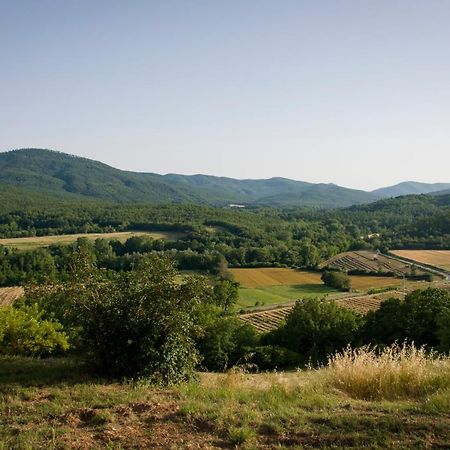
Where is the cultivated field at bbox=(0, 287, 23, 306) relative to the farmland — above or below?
above

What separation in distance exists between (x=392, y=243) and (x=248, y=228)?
43.7 meters

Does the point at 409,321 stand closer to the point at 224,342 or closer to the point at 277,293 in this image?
the point at 224,342

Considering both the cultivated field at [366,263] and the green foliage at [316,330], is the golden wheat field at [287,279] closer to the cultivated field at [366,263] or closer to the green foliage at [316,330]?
the cultivated field at [366,263]

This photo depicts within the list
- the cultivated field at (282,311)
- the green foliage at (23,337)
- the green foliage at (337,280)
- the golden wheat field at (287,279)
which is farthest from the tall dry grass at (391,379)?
the green foliage at (337,280)

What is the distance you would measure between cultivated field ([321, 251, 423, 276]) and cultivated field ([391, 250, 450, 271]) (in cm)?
425

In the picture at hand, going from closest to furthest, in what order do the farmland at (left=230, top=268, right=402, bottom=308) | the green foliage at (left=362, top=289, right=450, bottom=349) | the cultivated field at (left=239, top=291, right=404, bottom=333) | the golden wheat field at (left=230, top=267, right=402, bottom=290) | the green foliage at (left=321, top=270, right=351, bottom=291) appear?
the green foliage at (left=362, top=289, right=450, bottom=349) → the cultivated field at (left=239, top=291, right=404, bottom=333) → the farmland at (left=230, top=268, right=402, bottom=308) → the green foliage at (left=321, top=270, right=351, bottom=291) → the golden wheat field at (left=230, top=267, right=402, bottom=290)

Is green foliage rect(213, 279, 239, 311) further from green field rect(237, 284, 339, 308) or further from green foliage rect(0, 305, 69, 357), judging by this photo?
green foliage rect(0, 305, 69, 357)

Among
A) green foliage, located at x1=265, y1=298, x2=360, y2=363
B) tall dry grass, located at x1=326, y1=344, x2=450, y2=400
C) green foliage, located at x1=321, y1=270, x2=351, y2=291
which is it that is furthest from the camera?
green foliage, located at x1=321, y1=270, x2=351, y2=291

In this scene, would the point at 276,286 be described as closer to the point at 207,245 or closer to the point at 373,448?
the point at 207,245

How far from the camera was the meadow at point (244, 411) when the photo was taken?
19.8ft

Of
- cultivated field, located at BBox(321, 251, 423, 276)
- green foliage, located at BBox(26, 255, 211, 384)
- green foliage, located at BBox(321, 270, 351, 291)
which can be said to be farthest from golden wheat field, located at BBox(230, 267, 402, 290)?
green foliage, located at BBox(26, 255, 211, 384)

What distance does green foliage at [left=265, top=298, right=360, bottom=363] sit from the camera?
3478 centimetres

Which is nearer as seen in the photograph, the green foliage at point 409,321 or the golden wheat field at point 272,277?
the green foliage at point 409,321

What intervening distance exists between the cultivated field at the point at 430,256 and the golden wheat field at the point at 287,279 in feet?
44.4
